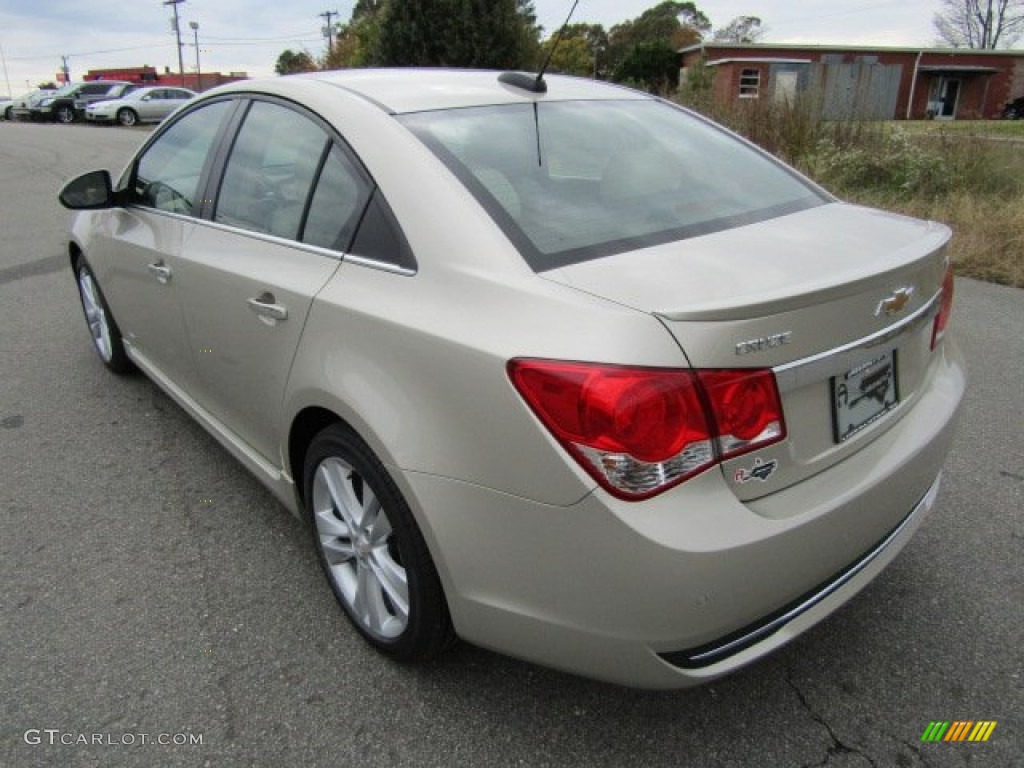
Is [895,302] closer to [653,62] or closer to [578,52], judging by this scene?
[653,62]

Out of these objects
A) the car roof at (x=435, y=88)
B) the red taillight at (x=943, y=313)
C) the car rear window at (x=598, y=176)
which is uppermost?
the car roof at (x=435, y=88)

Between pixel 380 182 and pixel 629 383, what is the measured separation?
981 mm

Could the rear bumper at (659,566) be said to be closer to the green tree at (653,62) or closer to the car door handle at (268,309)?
the car door handle at (268,309)

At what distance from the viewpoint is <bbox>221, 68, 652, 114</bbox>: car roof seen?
2.35 metres

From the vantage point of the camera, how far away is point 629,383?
1522 millimetres

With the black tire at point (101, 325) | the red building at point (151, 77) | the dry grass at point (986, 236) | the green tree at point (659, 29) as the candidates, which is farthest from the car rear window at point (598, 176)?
the red building at point (151, 77)

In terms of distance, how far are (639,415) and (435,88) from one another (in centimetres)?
147

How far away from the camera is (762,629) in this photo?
1.73 meters

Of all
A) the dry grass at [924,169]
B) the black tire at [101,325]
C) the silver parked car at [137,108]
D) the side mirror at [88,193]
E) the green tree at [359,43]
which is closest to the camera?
the side mirror at [88,193]

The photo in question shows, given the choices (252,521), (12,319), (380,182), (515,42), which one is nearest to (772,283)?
(380,182)

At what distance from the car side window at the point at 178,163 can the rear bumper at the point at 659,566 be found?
1.93 metres

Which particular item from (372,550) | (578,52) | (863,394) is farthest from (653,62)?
(372,550)

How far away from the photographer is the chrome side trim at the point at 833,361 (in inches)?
64.6

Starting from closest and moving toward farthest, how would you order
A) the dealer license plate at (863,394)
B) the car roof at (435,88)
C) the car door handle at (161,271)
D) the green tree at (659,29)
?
1. the dealer license plate at (863,394)
2. the car roof at (435,88)
3. the car door handle at (161,271)
4. the green tree at (659,29)
